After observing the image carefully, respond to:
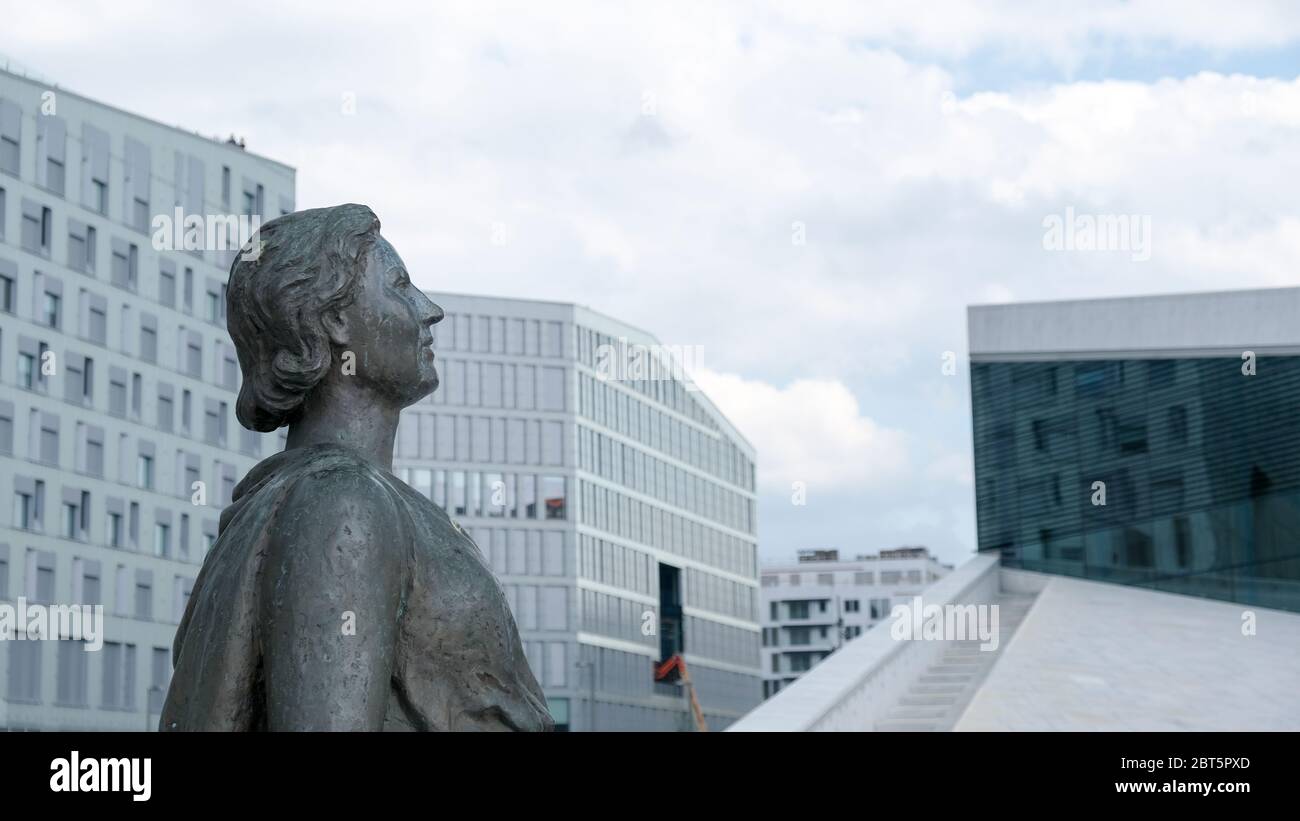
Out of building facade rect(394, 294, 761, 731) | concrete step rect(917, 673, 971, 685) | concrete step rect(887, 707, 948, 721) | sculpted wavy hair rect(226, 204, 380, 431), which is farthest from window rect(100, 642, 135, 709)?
sculpted wavy hair rect(226, 204, 380, 431)

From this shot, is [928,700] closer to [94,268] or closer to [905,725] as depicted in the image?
[905,725]

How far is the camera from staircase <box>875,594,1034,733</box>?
67.8 feet

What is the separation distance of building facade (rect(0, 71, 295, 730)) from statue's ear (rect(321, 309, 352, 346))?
142 ft

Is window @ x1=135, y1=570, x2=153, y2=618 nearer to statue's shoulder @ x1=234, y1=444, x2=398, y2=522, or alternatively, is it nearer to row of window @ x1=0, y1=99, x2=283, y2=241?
row of window @ x1=0, y1=99, x2=283, y2=241

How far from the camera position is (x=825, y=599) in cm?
13000

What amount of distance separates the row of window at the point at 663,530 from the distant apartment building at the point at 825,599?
2366 cm

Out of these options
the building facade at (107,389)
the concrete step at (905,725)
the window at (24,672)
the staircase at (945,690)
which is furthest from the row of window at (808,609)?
the concrete step at (905,725)

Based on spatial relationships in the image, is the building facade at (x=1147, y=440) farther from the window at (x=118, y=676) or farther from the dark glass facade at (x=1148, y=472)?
the window at (x=118, y=676)

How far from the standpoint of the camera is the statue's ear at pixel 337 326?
2.92 m

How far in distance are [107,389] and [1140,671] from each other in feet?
107

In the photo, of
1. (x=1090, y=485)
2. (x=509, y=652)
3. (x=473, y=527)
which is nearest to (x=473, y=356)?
(x=473, y=527)

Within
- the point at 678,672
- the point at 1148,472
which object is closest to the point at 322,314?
the point at 1148,472
